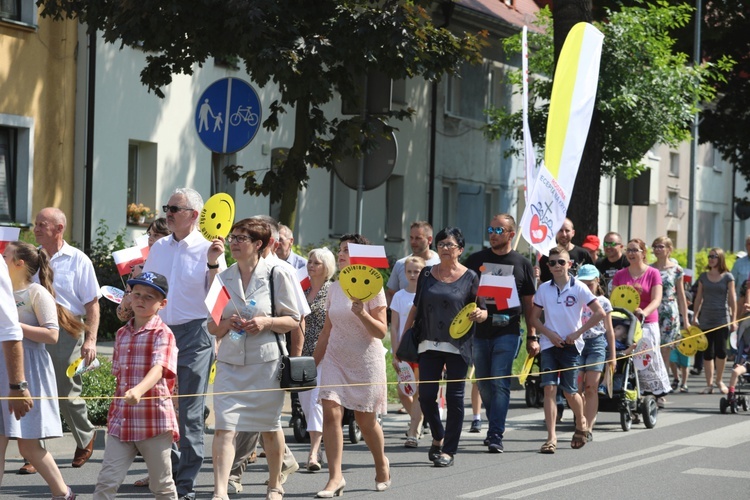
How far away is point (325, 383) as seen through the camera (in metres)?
8.77

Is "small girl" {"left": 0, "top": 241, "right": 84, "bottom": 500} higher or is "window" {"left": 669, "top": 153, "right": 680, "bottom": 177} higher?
"window" {"left": 669, "top": 153, "right": 680, "bottom": 177}

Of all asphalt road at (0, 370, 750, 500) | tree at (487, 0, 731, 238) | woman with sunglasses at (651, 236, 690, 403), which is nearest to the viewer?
asphalt road at (0, 370, 750, 500)

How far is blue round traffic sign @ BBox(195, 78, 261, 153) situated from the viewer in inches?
436

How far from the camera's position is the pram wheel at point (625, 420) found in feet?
40.7

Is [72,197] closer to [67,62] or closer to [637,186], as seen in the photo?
[67,62]

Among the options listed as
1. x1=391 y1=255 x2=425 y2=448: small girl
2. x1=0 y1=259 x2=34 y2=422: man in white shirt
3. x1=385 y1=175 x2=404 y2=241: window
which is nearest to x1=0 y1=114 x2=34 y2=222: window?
x1=391 y1=255 x2=425 y2=448: small girl

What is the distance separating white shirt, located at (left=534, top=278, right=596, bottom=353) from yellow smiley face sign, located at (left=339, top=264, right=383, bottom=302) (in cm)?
296

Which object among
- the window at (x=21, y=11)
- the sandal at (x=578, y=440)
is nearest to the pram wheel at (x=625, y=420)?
the sandal at (x=578, y=440)

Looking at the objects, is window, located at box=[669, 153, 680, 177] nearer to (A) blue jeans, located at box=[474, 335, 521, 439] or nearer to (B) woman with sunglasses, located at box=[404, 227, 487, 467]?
(A) blue jeans, located at box=[474, 335, 521, 439]

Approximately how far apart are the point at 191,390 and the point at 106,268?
12.1 meters

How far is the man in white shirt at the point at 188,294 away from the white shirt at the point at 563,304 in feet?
12.2

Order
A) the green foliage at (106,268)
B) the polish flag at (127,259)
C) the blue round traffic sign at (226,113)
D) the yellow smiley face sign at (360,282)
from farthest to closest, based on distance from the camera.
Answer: the green foliage at (106,268), the blue round traffic sign at (226,113), the polish flag at (127,259), the yellow smiley face sign at (360,282)

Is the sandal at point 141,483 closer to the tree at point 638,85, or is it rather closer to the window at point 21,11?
the window at point 21,11

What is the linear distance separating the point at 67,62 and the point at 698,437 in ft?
42.0
